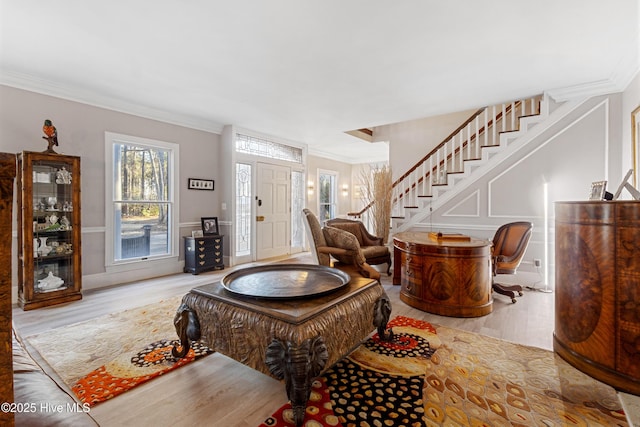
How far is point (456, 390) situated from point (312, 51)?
10.2 ft

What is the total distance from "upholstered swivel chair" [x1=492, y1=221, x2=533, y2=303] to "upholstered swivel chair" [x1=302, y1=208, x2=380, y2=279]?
5.33 ft

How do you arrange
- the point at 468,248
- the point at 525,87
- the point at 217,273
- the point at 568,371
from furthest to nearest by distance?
1. the point at 217,273
2. the point at 525,87
3. the point at 468,248
4. the point at 568,371

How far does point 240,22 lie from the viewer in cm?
254

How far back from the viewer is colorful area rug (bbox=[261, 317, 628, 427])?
1628 millimetres

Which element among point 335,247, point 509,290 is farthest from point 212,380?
point 509,290

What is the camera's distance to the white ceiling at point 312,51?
2.38m

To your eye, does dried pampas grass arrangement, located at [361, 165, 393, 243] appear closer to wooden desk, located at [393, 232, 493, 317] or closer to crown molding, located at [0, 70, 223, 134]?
wooden desk, located at [393, 232, 493, 317]

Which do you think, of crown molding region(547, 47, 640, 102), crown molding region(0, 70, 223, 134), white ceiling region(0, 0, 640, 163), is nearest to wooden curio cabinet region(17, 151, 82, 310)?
crown molding region(0, 70, 223, 134)

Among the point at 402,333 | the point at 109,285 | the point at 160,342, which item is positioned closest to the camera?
the point at 160,342

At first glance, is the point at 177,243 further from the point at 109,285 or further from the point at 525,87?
the point at 525,87

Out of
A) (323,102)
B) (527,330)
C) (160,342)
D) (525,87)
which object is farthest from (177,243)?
(525,87)

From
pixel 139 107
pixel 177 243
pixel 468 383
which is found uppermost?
pixel 139 107

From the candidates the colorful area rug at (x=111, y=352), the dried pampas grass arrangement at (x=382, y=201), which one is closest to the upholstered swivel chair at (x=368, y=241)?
the dried pampas grass arrangement at (x=382, y=201)

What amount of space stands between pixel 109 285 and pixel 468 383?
4629mm
